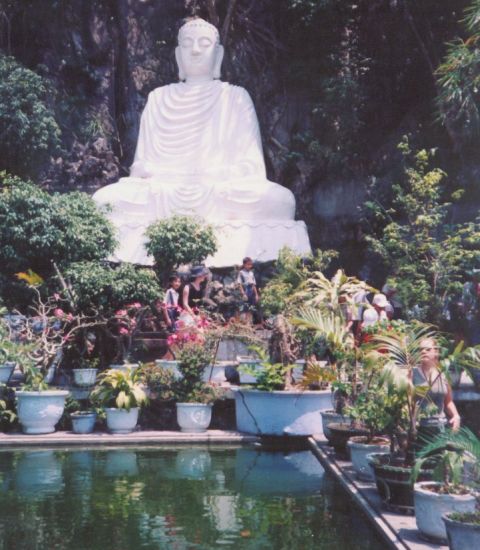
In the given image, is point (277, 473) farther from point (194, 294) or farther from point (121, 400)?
point (194, 294)

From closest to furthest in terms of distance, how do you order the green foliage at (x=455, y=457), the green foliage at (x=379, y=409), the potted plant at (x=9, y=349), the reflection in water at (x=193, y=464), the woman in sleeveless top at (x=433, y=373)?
the green foliage at (x=455, y=457), the woman in sleeveless top at (x=433, y=373), the green foliage at (x=379, y=409), the reflection in water at (x=193, y=464), the potted plant at (x=9, y=349)

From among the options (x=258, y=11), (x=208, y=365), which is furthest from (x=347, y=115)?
(x=208, y=365)

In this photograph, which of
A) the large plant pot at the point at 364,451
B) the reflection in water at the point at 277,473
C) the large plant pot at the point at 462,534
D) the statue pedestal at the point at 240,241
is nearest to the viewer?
the large plant pot at the point at 462,534

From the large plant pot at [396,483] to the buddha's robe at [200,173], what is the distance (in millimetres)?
7689

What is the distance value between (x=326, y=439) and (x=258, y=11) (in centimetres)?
1169

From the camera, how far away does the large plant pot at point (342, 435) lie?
6636 millimetres

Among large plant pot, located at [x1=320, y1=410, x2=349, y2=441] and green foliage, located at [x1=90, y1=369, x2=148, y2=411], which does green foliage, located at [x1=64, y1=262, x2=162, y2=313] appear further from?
large plant pot, located at [x1=320, y1=410, x2=349, y2=441]

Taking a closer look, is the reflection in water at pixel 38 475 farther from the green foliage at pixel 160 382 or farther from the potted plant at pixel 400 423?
the potted plant at pixel 400 423

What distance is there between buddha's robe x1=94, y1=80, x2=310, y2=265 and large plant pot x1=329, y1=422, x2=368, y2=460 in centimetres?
609

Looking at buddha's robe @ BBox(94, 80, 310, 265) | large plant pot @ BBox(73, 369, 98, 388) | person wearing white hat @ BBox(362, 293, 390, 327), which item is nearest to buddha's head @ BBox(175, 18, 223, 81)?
buddha's robe @ BBox(94, 80, 310, 265)

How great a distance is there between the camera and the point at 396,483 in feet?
16.0

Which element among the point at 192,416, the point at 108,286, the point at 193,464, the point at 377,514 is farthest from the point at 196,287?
the point at 377,514

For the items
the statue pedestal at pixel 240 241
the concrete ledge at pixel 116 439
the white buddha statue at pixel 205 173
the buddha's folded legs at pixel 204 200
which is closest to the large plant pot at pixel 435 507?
the concrete ledge at pixel 116 439

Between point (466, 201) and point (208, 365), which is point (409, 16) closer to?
point (466, 201)
